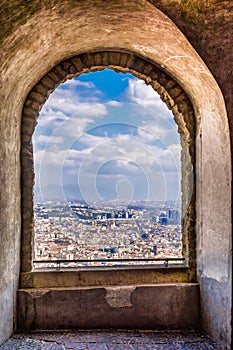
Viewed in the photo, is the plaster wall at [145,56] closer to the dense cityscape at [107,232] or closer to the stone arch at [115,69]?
the stone arch at [115,69]

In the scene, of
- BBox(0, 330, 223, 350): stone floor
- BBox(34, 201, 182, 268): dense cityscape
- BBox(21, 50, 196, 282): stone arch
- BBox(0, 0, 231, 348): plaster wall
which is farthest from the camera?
BBox(34, 201, 182, 268): dense cityscape

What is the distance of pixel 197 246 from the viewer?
178 inches

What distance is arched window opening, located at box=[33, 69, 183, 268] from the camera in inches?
183

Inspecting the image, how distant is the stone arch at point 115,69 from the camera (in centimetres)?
445

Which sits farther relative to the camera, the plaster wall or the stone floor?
the stone floor

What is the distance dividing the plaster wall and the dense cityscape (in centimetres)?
42

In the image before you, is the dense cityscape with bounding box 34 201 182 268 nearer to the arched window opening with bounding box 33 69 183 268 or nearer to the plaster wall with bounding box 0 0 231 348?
the arched window opening with bounding box 33 69 183 268

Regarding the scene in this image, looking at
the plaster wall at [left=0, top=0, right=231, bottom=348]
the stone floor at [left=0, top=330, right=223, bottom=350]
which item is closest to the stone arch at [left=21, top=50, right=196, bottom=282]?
the plaster wall at [left=0, top=0, right=231, bottom=348]

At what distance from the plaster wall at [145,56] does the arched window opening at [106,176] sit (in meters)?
0.40

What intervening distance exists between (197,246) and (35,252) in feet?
5.99

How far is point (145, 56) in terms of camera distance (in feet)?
14.7

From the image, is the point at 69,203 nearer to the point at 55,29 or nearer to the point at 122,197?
the point at 122,197

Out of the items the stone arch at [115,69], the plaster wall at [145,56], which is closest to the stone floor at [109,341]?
the plaster wall at [145,56]

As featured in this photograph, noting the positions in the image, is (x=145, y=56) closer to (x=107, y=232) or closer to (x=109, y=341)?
(x=107, y=232)
